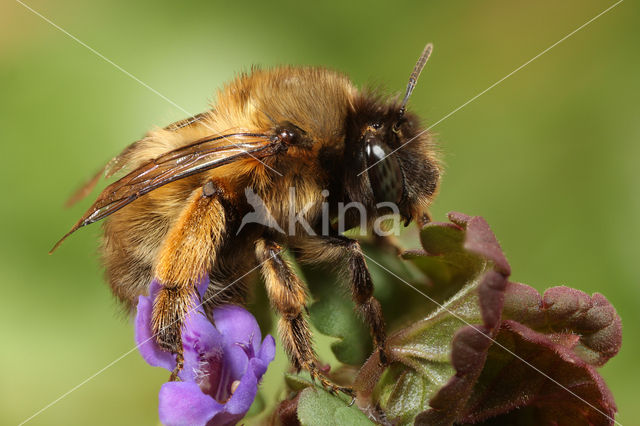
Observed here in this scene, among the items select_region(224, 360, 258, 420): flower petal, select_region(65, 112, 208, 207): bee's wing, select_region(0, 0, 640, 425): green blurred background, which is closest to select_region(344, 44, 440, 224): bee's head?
select_region(65, 112, 208, 207): bee's wing

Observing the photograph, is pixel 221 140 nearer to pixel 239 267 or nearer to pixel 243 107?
pixel 243 107

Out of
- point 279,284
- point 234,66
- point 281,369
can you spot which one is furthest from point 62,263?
point 279,284

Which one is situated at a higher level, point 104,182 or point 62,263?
point 104,182

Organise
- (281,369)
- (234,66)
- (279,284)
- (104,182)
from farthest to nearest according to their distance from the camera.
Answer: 1. (234,66)
2. (104,182)
3. (281,369)
4. (279,284)

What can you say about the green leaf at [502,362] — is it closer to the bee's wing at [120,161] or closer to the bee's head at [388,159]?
the bee's head at [388,159]

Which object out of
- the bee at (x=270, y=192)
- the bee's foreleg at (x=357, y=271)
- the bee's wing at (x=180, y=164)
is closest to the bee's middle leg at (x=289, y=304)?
the bee at (x=270, y=192)

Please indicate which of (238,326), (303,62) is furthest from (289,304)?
(303,62)

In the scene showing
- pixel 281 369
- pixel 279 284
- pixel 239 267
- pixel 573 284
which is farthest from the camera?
pixel 573 284

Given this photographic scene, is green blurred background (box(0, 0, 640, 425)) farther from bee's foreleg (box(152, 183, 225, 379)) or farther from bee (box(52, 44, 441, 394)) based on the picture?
bee's foreleg (box(152, 183, 225, 379))
